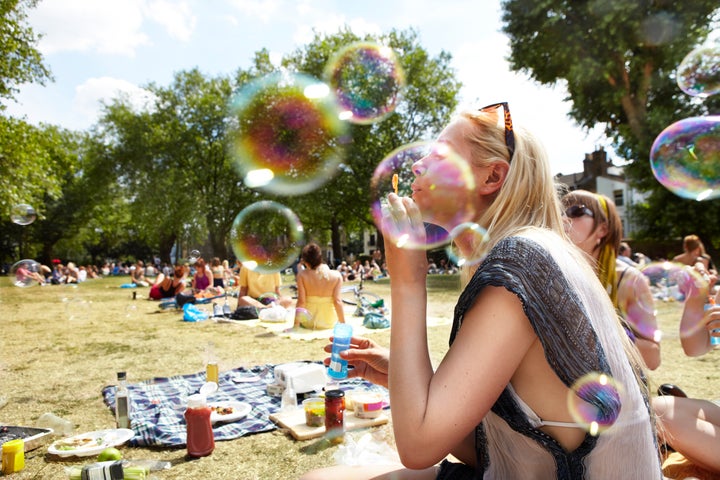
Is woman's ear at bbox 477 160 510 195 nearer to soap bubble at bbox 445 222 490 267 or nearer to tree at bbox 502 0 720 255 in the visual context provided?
soap bubble at bbox 445 222 490 267

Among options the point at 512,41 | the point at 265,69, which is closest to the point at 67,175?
the point at 265,69

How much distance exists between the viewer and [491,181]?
1.43 meters

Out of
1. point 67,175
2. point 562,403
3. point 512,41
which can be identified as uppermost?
point 512,41

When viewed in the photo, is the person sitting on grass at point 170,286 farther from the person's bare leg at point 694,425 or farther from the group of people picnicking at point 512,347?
the group of people picnicking at point 512,347

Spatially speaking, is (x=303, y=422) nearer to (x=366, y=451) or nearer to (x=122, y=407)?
(x=366, y=451)

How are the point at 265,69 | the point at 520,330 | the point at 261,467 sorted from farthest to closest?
the point at 265,69 < the point at 261,467 < the point at 520,330

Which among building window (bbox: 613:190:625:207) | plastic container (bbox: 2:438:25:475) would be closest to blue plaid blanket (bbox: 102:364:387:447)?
plastic container (bbox: 2:438:25:475)

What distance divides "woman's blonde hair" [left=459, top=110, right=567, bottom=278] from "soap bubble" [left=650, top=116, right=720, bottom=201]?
342 cm

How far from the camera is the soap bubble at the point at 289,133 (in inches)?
1174

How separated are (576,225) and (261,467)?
2841 mm

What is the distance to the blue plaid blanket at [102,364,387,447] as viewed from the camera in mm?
3709

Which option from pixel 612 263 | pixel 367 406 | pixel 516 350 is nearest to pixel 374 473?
pixel 516 350

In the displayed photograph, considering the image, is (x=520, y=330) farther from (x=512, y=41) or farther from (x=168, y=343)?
(x=512, y=41)

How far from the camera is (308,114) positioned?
100 feet
